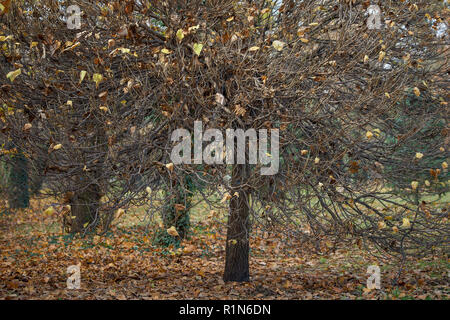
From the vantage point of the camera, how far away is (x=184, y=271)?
929cm

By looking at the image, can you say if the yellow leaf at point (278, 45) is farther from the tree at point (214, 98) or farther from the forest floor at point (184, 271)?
the forest floor at point (184, 271)

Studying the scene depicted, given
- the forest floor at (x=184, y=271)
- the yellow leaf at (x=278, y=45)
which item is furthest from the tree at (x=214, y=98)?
the forest floor at (x=184, y=271)

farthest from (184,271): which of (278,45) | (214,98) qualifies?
(278,45)

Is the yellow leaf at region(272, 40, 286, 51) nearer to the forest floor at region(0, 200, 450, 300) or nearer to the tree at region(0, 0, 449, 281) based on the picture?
the tree at region(0, 0, 449, 281)

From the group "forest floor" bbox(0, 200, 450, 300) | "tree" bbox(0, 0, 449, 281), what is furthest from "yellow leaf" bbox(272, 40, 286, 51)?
"forest floor" bbox(0, 200, 450, 300)

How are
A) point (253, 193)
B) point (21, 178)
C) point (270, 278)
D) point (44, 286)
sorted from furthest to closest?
point (21, 178)
point (270, 278)
point (44, 286)
point (253, 193)

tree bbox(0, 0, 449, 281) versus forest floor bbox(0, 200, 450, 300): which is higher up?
tree bbox(0, 0, 449, 281)

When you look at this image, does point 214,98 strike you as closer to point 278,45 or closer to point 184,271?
point 278,45

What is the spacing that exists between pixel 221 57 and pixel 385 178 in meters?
2.96

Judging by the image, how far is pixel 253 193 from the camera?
18.3ft

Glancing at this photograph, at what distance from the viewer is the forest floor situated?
7.05 meters

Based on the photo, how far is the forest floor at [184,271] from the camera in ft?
23.1
